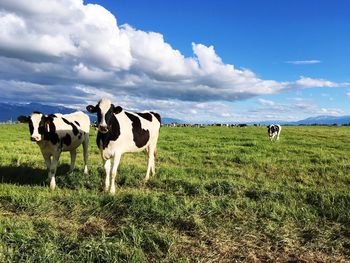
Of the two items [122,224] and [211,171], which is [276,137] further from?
[122,224]

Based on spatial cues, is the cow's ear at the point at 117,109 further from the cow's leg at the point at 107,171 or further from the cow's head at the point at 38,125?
the cow's head at the point at 38,125

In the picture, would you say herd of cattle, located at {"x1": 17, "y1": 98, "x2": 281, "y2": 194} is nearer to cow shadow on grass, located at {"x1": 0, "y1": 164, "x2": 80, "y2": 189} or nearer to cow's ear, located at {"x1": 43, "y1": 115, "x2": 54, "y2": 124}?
cow's ear, located at {"x1": 43, "y1": 115, "x2": 54, "y2": 124}

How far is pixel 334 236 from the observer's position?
7.02 m

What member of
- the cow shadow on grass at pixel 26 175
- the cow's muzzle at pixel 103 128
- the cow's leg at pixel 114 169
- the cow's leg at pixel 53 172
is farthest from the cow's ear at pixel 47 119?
the cow's leg at pixel 114 169

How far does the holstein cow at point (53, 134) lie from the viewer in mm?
11266

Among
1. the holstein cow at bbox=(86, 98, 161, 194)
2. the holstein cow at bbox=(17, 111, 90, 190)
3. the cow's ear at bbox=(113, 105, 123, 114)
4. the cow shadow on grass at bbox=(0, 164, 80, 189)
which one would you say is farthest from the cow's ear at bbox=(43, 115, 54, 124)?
the cow's ear at bbox=(113, 105, 123, 114)

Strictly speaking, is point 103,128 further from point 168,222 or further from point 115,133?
point 168,222

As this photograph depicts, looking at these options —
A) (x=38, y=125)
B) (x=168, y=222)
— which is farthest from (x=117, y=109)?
(x=168, y=222)

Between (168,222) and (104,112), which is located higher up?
(104,112)

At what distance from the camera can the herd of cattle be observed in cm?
1105

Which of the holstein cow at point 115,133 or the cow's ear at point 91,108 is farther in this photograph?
the cow's ear at point 91,108

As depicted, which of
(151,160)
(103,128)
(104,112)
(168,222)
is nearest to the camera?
(168,222)

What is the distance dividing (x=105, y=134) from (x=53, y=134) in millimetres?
1644

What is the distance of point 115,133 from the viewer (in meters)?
11.4
